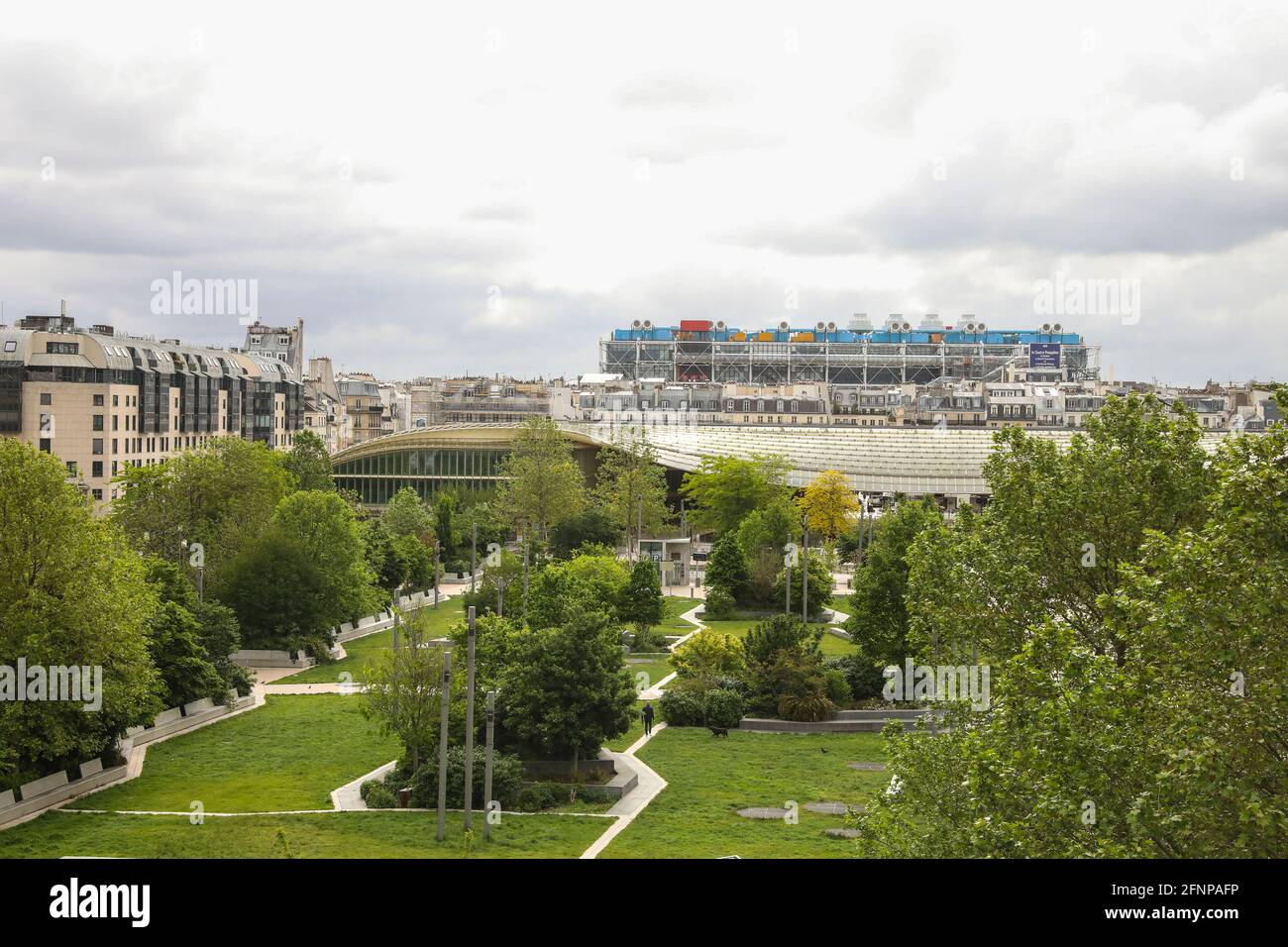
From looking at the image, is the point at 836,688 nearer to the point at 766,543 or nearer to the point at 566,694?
the point at 566,694

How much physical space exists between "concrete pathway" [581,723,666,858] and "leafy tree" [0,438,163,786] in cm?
1011

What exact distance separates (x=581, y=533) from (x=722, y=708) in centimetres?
2833

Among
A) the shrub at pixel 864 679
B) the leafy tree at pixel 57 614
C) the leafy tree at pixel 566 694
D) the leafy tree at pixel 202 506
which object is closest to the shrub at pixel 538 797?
the leafy tree at pixel 566 694

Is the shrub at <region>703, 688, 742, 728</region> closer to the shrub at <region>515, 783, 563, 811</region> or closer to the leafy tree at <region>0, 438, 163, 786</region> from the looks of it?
the shrub at <region>515, 783, 563, 811</region>

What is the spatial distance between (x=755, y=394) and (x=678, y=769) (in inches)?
4421

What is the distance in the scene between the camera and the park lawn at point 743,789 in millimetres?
20422

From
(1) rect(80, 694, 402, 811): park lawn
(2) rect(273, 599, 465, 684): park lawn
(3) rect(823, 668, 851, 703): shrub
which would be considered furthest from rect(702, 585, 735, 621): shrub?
(1) rect(80, 694, 402, 811): park lawn

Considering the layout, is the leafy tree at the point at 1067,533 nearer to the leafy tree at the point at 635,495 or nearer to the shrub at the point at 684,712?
the shrub at the point at 684,712

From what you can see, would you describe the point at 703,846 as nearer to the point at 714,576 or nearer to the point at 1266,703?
the point at 1266,703

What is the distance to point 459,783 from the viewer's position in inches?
909

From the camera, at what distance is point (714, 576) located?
5019 cm

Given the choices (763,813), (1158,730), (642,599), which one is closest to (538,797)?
(763,813)
